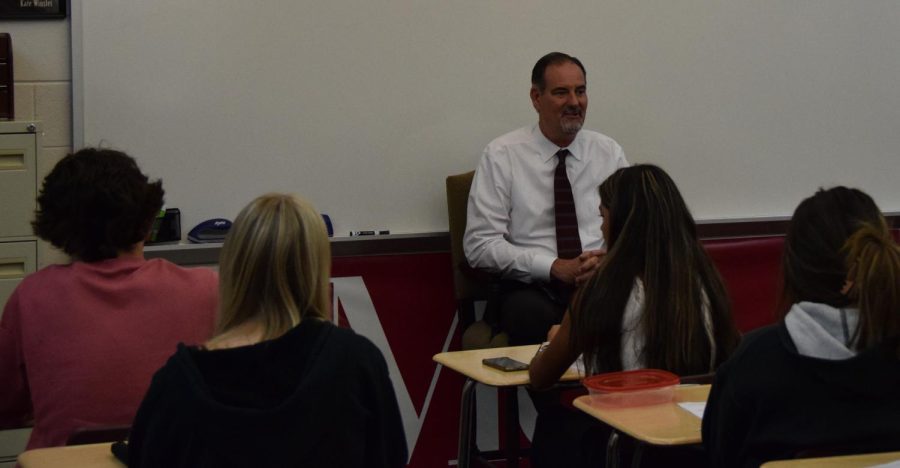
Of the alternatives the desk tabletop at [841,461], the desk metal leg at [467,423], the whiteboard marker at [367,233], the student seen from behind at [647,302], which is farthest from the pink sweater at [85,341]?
the whiteboard marker at [367,233]

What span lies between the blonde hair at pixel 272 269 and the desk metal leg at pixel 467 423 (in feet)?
4.37

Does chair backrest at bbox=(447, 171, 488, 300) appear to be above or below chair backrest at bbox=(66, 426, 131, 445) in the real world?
above

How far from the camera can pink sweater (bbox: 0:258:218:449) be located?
223cm

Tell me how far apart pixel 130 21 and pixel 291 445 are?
8.87ft

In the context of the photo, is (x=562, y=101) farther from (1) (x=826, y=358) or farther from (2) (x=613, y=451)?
(1) (x=826, y=358)

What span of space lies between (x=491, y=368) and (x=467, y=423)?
39 cm

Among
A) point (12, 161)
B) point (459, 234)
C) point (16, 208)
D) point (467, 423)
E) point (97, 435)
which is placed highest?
point (12, 161)

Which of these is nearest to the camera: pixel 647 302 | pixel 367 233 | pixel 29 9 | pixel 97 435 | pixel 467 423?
pixel 97 435

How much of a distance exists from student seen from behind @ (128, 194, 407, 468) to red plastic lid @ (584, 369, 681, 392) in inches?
26.0

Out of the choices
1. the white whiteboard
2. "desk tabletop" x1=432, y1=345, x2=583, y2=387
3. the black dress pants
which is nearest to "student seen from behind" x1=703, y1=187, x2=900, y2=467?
"desk tabletop" x1=432, y1=345, x2=583, y2=387

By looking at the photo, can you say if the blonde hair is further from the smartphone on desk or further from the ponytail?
the smartphone on desk

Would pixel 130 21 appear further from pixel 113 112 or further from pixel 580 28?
pixel 580 28

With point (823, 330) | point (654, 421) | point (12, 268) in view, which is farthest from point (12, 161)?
point (823, 330)

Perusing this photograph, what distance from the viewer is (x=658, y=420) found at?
7.68 feet
